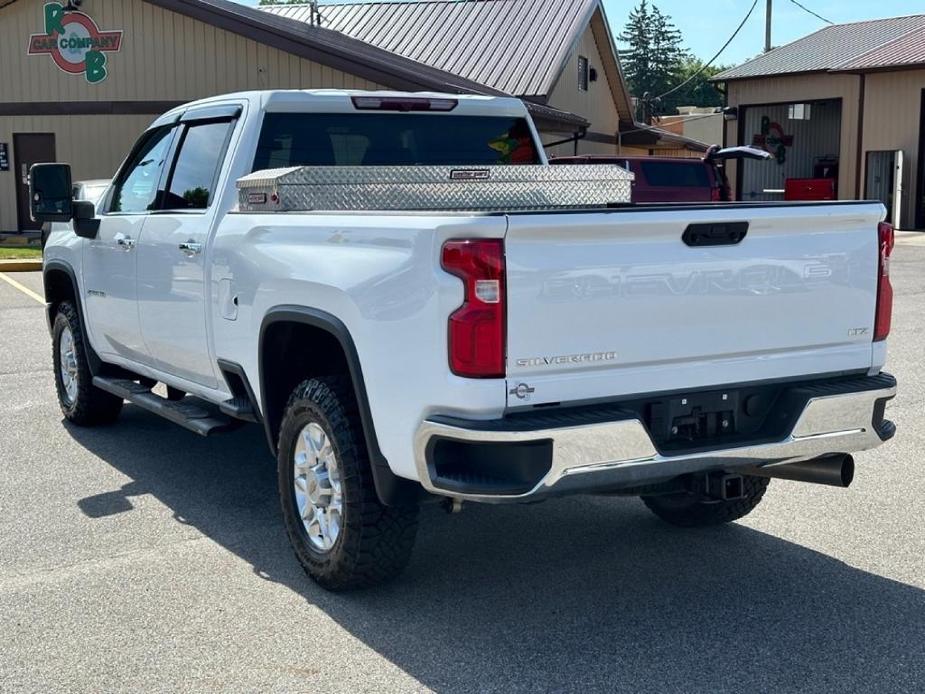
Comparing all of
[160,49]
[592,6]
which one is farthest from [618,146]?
[160,49]

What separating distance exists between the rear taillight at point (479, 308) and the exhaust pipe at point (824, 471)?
1.43 m

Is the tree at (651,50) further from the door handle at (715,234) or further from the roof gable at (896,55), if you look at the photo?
the door handle at (715,234)

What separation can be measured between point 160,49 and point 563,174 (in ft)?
68.9

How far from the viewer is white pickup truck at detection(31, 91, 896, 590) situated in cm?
385

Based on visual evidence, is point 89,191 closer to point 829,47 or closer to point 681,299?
point 681,299

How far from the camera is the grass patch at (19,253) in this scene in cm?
2075

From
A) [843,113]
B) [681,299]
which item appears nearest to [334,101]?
[681,299]

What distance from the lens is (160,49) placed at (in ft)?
80.6

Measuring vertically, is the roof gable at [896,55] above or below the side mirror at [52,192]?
above

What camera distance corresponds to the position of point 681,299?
4137mm

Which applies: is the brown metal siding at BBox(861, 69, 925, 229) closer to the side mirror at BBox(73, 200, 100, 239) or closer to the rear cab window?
the rear cab window

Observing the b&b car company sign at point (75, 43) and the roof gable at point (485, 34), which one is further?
the roof gable at point (485, 34)

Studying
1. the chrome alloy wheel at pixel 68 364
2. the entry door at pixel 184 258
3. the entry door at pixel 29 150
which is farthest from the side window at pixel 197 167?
the entry door at pixel 29 150

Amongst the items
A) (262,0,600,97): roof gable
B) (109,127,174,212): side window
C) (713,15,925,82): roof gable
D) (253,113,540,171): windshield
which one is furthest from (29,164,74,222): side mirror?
(713,15,925,82): roof gable
